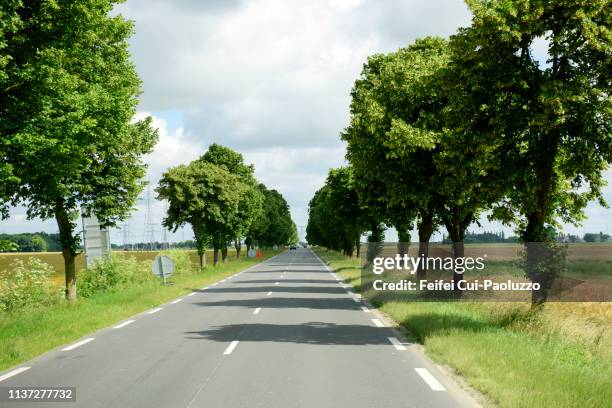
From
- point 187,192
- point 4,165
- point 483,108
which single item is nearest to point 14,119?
point 4,165

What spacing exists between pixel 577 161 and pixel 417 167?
7.27 meters

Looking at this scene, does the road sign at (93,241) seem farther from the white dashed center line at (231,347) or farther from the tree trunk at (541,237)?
the tree trunk at (541,237)

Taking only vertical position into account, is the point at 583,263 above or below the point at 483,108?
below

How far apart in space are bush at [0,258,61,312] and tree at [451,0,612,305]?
1509 centimetres

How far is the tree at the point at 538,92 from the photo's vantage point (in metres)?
12.2

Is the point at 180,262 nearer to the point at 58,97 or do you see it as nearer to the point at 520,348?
the point at 58,97

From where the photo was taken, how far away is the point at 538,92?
12.4m

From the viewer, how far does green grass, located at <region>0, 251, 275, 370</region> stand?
11352mm

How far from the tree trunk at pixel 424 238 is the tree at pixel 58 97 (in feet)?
44.5

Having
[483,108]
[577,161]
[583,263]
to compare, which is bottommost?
[583,263]

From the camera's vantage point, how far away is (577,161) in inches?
534

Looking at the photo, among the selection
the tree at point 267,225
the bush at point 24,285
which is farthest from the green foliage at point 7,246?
the tree at point 267,225

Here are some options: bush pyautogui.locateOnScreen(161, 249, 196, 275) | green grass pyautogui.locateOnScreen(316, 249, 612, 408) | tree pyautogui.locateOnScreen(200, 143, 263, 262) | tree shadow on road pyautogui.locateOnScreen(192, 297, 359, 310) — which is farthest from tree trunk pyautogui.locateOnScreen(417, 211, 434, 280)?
tree pyautogui.locateOnScreen(200, 143, 263, 262)

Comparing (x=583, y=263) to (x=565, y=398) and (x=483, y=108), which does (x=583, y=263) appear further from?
(x=565, y=398)
